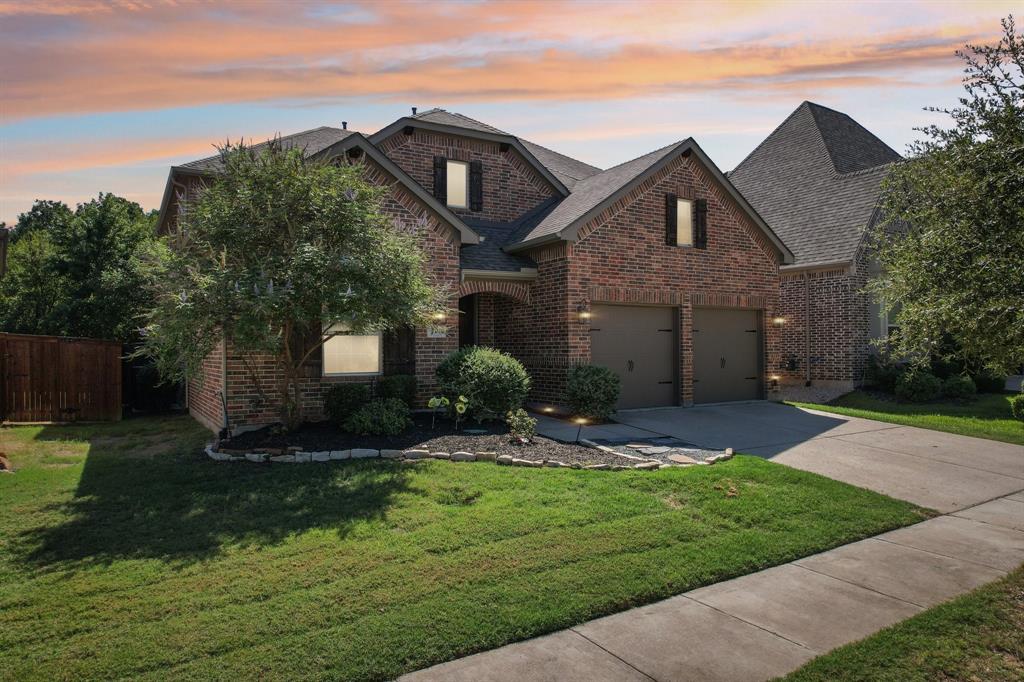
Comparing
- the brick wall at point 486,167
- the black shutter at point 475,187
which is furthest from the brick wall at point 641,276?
the brick wall at point 486,167

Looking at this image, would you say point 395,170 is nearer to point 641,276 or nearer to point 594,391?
point 594,391

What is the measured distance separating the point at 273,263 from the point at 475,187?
8.96 meters

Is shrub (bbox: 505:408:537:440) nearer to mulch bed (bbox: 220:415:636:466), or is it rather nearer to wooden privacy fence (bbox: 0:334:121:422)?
mulch bed (bbox: 220:415:636:466)

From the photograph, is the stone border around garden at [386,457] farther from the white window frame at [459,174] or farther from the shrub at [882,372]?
the shrub at [882,372]

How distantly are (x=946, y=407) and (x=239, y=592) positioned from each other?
1764 centimetres

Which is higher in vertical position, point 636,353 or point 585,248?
point 585,248

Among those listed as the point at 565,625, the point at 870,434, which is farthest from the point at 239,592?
the point at 870,434

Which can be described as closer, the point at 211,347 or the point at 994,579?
the point at 994,579

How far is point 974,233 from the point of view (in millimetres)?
7195

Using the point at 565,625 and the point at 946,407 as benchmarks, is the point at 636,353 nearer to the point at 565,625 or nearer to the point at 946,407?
the point at 946,407

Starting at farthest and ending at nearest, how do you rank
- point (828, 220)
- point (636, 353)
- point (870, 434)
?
point (828, 220)
point (636, 353)
point (870, 434)

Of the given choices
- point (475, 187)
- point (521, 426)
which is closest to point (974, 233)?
point (521, 426)

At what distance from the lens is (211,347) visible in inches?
355

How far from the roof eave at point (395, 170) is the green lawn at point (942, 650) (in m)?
10.2
